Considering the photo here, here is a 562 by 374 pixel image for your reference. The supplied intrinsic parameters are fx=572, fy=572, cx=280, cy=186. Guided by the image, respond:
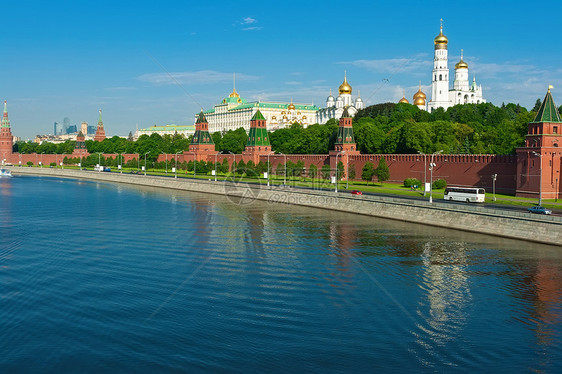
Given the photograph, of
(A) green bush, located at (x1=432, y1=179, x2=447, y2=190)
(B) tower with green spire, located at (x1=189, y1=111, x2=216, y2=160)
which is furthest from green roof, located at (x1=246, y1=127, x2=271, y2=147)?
(A) green bush, located at (x1=432, y1=179, x2=447, y2=190)

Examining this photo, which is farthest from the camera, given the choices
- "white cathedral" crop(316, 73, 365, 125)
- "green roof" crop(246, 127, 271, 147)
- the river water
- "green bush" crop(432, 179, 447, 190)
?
"white cathedral" crop(316, 73, 365, 125)

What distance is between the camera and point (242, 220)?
4478 centimetres

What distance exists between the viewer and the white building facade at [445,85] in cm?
12562

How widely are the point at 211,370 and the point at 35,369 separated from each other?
4.73m

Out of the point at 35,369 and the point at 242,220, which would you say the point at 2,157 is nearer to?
the point at 242,220

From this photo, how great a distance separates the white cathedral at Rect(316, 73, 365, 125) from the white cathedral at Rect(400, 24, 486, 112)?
15.7 metres

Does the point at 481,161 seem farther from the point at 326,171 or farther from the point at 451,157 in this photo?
the point at 326,171

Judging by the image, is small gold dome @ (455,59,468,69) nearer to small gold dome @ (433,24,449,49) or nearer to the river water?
small gold dome @ (433,24,449,49)

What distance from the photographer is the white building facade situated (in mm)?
125625

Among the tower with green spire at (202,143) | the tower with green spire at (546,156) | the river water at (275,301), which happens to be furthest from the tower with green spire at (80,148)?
the tower with green spire at (546,156)

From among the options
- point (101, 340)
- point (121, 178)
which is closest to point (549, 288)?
point (101, 340)

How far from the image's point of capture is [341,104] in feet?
518

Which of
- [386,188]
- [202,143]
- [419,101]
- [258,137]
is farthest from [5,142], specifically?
[386,188]

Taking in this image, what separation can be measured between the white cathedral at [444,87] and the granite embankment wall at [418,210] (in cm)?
6979
